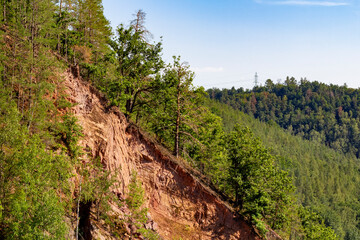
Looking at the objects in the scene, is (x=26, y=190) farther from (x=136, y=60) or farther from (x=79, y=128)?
(x=136, y=60)

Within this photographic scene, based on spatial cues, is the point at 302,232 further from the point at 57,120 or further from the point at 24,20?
the point at 24,20

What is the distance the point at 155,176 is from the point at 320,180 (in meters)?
125

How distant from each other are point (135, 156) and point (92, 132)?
4.86 metres

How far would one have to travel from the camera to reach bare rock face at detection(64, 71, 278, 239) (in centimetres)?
2394

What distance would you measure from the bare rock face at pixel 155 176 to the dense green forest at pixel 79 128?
1.29 m

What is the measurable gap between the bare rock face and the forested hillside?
235 ft

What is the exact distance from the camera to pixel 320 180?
5285 inches

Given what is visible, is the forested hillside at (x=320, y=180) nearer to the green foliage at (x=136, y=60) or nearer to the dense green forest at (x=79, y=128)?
the dense green forest at (x=79, y=128)

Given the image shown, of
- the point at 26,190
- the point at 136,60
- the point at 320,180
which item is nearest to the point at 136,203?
the point at 26,190

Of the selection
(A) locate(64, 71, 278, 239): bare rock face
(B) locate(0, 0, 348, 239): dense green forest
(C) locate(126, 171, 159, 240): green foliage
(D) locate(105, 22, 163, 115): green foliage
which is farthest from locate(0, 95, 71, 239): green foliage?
(D) locate(105, 22, 163, 115): green foliage

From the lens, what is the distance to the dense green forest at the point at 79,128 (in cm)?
1468

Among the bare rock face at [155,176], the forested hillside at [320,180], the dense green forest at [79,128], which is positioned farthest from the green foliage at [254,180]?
the forested hillside at [320,180]

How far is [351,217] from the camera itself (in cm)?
10812

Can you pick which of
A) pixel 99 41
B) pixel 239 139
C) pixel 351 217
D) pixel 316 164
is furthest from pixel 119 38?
pixel 316 164
